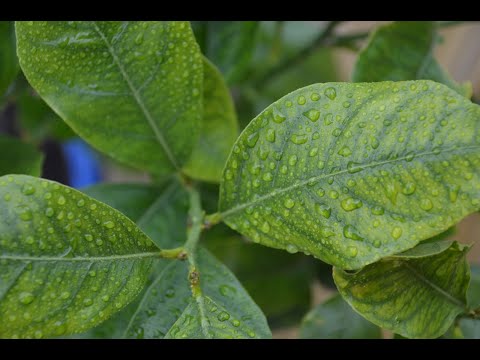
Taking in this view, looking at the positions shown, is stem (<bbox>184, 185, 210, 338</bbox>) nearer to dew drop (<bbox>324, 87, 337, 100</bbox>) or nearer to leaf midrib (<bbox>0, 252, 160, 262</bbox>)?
leaf midrib (<bbox>0, 252, 160, 262</bbox>)

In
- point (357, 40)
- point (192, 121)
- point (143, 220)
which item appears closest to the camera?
point (192, 121)

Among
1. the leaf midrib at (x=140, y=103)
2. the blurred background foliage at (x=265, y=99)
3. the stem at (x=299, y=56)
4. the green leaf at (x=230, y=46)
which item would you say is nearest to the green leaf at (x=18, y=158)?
the blurred background foliage at (x=265, y=99)

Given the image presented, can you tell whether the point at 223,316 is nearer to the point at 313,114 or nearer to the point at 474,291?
the point at 313,114

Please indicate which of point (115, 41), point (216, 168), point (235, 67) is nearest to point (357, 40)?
point (235, 67)

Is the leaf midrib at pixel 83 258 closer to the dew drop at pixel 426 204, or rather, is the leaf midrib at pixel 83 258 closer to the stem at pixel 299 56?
the dew drop at pixel 426 204

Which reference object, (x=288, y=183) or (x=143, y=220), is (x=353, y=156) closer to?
(x=288, y=183)

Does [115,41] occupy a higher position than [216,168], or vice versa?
[115,41]
